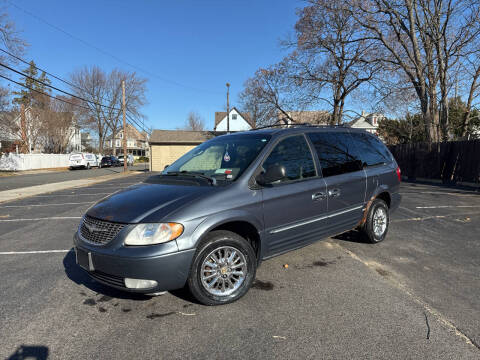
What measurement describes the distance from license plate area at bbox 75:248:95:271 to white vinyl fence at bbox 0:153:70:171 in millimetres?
34368

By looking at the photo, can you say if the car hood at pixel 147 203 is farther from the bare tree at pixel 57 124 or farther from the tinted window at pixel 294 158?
the bare tree at pixel 57 124

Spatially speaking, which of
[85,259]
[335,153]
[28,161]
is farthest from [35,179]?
[335,153]

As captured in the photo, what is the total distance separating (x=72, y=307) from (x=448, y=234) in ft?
19.9

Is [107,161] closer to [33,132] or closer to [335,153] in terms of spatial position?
[33,132]

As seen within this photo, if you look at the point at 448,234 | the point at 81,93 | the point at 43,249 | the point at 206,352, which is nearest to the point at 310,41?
the point at 448,234

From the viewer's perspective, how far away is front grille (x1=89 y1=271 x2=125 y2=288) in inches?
104

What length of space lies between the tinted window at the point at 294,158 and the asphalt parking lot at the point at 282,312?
1254mm

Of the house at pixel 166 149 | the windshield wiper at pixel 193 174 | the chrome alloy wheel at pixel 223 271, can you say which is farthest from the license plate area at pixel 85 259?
the house at pixel 166 149

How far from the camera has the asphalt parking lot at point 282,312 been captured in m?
2.32

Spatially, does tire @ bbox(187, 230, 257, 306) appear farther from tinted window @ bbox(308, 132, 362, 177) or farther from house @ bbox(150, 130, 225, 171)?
house @ bbox(150, 130, 225, 171)

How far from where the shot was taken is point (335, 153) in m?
4.16

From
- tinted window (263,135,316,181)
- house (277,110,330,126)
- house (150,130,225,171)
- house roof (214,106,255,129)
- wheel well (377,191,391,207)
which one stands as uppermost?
house roof (214,106,255,129)

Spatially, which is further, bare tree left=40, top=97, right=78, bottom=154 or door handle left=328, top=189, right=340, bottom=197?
bare tree left=40, top=97, right=78, bottom=154

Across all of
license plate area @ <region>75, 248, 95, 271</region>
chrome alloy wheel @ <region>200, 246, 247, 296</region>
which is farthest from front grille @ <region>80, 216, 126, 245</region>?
chrome alloy wheel @ <region>200, 246, 247, 296</region>
